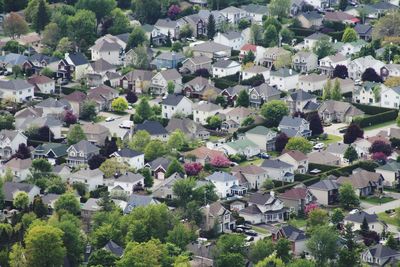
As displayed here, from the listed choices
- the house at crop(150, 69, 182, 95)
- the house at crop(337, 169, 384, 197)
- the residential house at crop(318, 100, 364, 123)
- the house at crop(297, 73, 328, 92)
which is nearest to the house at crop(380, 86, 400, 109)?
the residential house at crop(318, 100, 364, 123)

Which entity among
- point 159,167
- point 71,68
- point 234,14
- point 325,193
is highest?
point 325,193

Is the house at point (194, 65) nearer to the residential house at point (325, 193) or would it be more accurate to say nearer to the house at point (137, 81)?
the house at point (137, 81)

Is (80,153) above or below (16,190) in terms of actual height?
below

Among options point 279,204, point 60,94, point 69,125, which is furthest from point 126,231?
point 60,94

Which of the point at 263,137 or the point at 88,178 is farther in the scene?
the point at 263,137

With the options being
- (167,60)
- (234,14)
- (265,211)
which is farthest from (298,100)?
(234,14)

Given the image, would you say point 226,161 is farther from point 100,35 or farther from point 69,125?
point 100,35

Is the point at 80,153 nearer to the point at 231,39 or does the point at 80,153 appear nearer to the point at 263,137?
the point at 263,137
